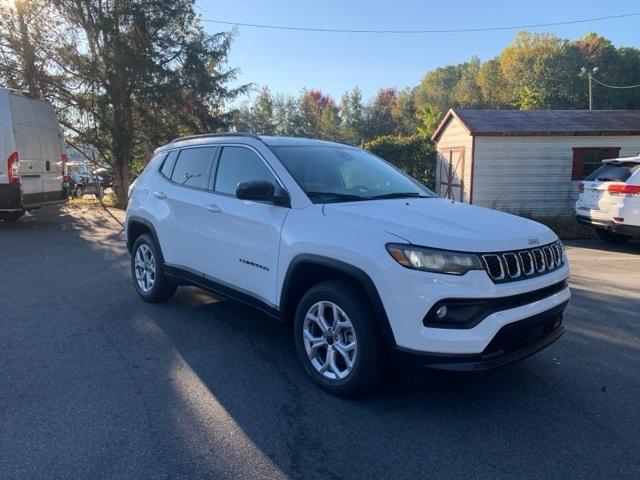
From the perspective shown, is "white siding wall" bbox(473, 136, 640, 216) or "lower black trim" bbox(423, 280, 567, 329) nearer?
"lower black trim" bbox(423, 280, 567, 329)

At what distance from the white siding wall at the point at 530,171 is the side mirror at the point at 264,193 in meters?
12.6

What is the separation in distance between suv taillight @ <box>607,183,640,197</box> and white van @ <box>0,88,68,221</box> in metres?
12.1

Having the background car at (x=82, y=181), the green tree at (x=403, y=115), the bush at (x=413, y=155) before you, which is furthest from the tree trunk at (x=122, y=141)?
the green tree at (x=403, y=115)

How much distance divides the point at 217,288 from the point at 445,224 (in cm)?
227

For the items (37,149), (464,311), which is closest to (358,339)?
(464,311)

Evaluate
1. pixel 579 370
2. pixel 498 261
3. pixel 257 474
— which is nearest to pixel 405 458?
pixel 257 474

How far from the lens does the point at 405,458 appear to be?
2.98 m

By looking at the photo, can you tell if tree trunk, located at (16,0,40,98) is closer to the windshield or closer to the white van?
the white van

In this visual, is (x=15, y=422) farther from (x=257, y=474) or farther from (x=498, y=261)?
(x=498, y=261)

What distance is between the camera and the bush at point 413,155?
1941 centimetres

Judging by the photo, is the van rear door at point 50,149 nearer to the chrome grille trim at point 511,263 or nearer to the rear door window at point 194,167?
the rear door window at point 194,167

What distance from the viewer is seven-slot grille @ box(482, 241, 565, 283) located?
10.5 feet

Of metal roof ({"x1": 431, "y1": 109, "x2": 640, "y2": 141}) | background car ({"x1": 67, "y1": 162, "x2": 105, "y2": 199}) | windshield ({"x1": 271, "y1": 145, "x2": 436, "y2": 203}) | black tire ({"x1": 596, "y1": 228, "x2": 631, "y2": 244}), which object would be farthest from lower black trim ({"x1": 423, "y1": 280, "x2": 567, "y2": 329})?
background car ({"x1": 67, "y1": 162, "x2": 105, "y2": 199})

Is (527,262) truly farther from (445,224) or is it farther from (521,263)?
(445,224)
